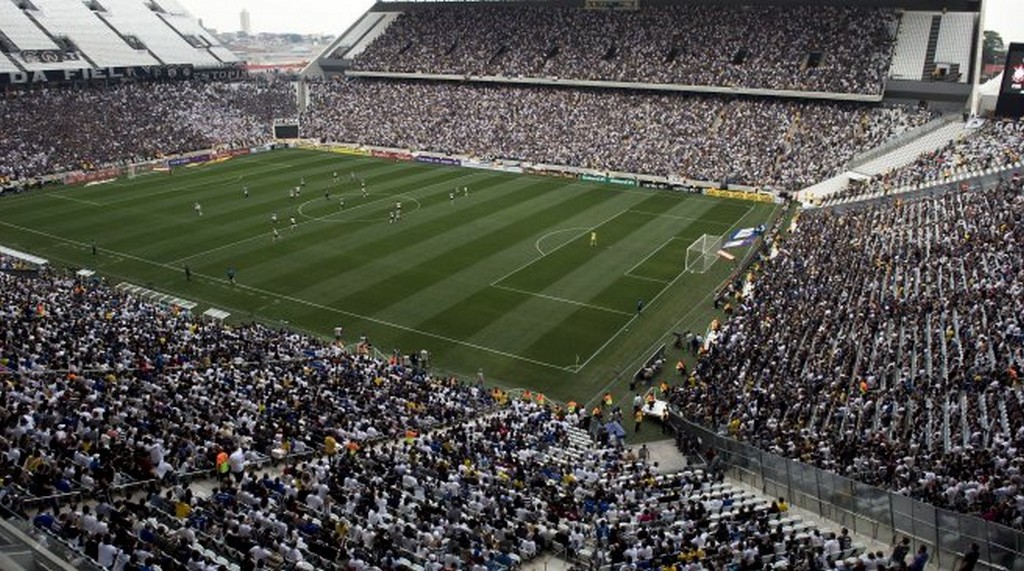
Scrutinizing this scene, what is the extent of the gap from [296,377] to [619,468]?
37.9 feet

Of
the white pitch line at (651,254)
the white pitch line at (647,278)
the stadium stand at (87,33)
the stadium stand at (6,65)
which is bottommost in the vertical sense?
the white pitch line at (647,278)

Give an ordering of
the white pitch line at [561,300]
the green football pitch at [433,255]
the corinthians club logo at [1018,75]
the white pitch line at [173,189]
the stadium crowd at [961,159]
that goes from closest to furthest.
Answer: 1. the green football pitch at [433,255]
2. the white pitch line at [561,300]
3. the stadium crowd at [961,159]
4. the corinthians club logo at [1018,75]
5. the white pitch line at [173,189]

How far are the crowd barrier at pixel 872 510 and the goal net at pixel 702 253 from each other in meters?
24.6

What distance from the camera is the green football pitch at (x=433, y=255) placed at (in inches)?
1470

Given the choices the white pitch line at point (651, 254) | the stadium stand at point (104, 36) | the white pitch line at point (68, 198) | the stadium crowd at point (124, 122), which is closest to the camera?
the white pitch line at point (651, 254)

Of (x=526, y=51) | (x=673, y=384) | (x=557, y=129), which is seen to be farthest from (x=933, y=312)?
(x=526, y=51)

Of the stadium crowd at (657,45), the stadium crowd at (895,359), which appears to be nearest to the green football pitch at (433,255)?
the stadium crowd at (895,359)

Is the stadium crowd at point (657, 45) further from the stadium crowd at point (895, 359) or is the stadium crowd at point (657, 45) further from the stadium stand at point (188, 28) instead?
the stadium crowd at point (895, 359)

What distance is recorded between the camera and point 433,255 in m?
48.8

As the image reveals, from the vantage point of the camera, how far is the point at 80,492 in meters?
16.5

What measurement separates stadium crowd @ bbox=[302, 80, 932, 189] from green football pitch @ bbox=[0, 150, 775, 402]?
6.31 metres

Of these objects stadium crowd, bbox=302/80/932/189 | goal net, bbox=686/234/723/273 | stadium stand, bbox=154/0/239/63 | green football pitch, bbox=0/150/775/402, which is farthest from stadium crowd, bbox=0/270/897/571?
stadium stand, bbox=154/0/239/63

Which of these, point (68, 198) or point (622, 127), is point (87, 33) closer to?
point (68, 198)

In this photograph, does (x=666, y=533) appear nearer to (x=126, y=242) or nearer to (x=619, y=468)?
(x=619, y=468)
